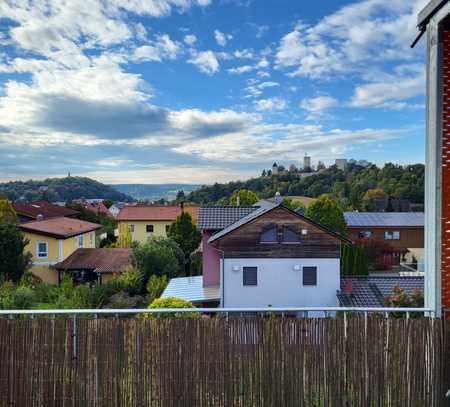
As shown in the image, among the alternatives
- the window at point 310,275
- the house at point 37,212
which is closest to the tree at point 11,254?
the house at point 37,212

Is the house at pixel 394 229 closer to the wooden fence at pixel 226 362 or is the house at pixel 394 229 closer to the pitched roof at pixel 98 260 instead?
the pitched roof at pixel 98 260

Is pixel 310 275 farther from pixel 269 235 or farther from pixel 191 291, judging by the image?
pixel 191 291

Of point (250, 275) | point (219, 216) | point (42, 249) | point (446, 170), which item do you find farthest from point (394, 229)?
point (446, 170)

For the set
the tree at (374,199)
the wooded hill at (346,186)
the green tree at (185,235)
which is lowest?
the green tree at (185,235)

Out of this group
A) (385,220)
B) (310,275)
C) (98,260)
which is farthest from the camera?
(385,220)

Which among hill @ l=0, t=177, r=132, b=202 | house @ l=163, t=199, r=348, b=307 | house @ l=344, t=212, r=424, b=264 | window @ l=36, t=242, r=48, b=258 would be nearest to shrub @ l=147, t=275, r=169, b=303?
house @ l=163, t=199, r=348, b=307

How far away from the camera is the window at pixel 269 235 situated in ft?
37.1

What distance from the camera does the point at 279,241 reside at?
1131cm

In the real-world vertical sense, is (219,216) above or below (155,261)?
above

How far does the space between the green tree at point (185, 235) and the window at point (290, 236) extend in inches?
368

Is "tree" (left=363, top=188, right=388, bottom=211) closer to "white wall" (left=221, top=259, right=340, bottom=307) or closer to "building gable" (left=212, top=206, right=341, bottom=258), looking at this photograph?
"building gable" (left=212, top=206, right=341, bottom=258)

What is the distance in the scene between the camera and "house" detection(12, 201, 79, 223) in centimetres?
2567

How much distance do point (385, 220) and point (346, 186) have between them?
659 inches

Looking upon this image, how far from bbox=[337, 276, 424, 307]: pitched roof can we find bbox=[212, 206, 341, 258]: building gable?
1.43 metres
